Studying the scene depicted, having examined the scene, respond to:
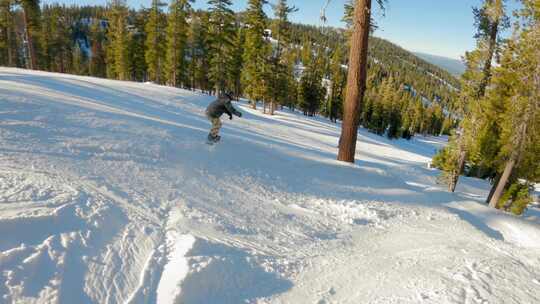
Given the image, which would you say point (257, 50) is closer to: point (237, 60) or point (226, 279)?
point (237, 60)

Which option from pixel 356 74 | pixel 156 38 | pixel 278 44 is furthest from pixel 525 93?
pixel 156 38

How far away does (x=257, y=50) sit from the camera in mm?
33969

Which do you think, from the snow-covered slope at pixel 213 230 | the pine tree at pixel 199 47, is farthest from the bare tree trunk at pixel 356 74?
the pine tree at pixel 199 47

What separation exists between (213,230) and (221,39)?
3656cm

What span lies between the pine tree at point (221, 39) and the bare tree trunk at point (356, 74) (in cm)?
2857

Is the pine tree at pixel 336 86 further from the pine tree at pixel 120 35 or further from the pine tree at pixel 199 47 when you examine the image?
the pine tree at pixel 120 35

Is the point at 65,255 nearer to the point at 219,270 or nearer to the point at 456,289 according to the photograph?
the point at 219,270

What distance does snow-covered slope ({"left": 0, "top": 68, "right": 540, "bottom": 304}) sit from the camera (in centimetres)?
273

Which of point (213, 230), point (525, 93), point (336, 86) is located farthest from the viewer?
point (336, 86)

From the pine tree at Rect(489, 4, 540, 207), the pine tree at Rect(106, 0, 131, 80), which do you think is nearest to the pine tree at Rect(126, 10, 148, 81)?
the pine tree at Rect(106, 0, 131, 80)

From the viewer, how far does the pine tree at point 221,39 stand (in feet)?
115

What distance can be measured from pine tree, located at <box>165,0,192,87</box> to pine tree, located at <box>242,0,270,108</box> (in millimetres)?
11144

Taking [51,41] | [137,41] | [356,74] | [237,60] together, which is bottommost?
[356,74]

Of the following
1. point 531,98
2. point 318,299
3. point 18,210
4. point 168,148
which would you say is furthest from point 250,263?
point 531,98
